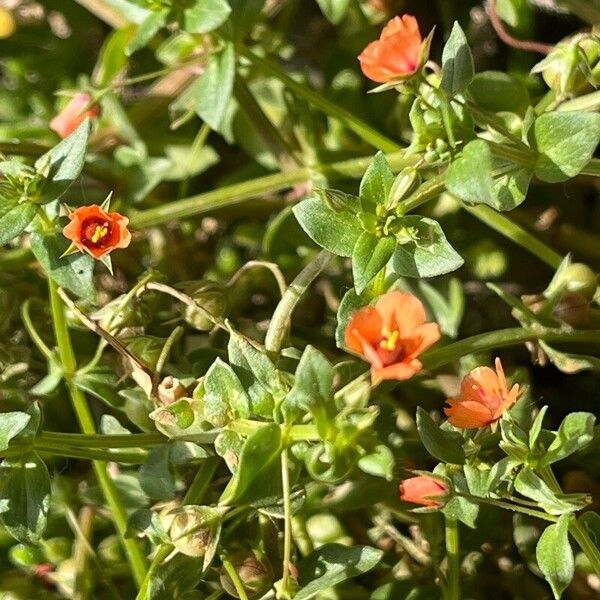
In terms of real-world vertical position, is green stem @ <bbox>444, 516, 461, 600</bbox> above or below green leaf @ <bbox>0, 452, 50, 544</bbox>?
below

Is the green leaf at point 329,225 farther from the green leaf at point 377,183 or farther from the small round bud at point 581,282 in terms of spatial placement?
the small round bud at point 581,282

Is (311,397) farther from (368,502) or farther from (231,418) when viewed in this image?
(368,502)

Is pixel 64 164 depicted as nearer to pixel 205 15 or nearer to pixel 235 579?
pixel 205 15

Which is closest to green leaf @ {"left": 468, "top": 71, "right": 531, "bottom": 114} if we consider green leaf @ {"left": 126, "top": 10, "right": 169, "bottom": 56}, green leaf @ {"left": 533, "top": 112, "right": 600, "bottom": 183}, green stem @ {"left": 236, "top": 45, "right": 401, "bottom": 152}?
green stem @ {"left": 236, "top": 45, "right": 401, "bottom": 152}

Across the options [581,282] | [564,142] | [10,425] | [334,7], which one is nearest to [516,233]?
[581,282]

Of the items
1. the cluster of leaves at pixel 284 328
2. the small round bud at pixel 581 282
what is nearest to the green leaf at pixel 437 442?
the cluster of leaves at pixel 284 328

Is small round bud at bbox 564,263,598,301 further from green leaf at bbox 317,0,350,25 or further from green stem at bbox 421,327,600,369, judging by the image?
green leaf at bbox 317,0,350,25
